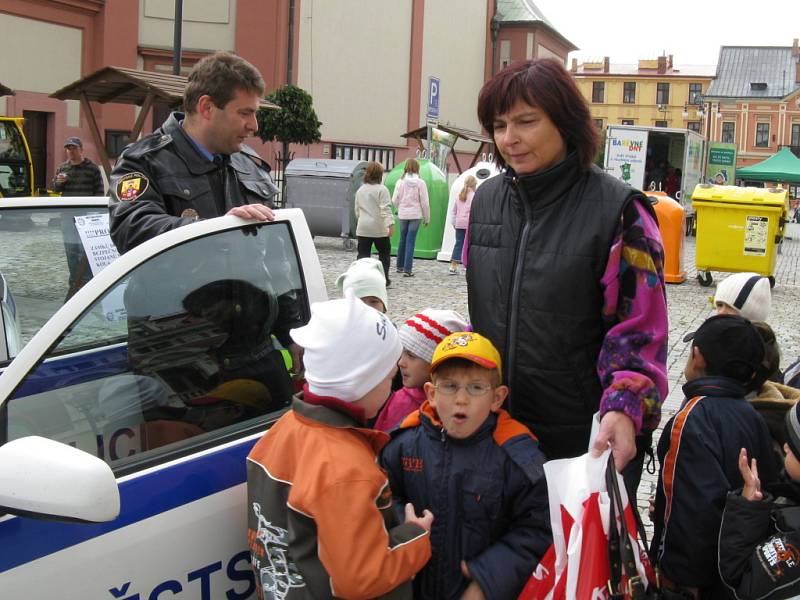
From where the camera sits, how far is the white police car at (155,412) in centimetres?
191

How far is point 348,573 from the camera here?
1976 mm

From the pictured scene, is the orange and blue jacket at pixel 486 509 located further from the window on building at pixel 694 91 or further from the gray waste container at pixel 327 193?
the window on building at pixel 694 91

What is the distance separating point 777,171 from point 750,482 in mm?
43054

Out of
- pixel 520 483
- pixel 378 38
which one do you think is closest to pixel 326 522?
pixel 520 483

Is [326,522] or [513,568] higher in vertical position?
[326,522]

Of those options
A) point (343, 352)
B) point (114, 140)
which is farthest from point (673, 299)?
point (114, 140)

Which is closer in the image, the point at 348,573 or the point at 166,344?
the point at 348,573

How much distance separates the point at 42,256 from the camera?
3.62 m

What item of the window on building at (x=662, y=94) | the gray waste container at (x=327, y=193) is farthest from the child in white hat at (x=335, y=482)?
the window on building at (x=662, y=94)

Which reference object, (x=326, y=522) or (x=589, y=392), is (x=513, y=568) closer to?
(x=589, y=392)

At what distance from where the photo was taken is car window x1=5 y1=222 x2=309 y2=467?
7.43ft

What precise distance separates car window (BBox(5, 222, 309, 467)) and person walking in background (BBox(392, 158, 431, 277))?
11969 mm

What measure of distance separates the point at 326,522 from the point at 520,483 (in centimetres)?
66

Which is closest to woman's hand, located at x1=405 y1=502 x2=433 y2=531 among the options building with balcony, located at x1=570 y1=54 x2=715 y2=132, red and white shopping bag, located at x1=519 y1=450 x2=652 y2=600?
red and white shopping bag, located at x1=519 y1=450 x2=652 y2=600
